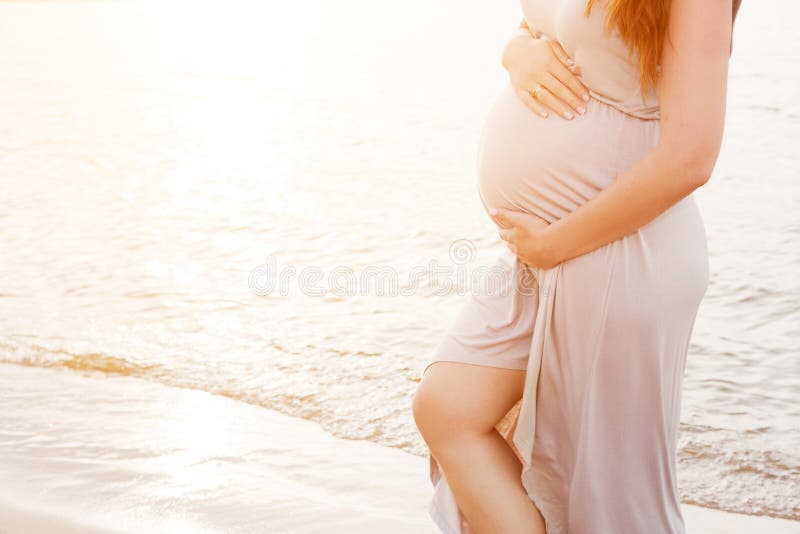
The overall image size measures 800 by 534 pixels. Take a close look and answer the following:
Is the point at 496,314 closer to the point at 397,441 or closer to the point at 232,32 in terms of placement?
the point at 397,441

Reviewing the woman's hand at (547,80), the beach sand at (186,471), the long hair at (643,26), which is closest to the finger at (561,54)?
the woman's hand at (547,80)

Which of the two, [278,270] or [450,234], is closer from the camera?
[278,270]

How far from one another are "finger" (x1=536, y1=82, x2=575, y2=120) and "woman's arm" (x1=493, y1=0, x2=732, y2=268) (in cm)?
16

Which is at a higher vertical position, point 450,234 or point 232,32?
point 232,32

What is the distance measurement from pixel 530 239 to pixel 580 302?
14 cm

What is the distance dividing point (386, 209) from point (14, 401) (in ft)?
10.8

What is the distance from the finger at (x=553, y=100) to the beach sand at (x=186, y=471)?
51.7 inches

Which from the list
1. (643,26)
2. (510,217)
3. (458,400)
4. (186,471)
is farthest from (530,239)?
(186,471)

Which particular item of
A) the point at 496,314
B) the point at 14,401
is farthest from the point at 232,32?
the point at 496,314

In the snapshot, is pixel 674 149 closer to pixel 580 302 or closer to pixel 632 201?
pixel 632 201

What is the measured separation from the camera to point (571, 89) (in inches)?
68.7

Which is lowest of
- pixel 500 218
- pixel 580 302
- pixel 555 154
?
pixel 580 302

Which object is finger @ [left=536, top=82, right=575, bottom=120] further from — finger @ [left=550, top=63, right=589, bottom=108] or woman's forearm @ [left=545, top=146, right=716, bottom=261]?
woman's forearm @ [left=545, top=146, right=716, bottom=261]

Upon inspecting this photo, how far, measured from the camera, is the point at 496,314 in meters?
1.81
